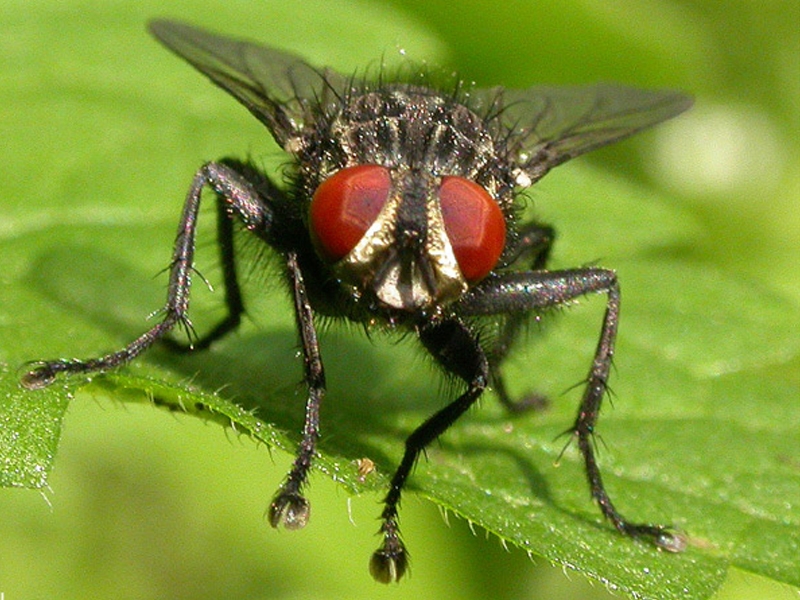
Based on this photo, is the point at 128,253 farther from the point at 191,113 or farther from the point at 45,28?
the point at 45,28

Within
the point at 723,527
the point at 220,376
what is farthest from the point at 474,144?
the point at 723,527

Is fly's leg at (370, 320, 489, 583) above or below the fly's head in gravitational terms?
below

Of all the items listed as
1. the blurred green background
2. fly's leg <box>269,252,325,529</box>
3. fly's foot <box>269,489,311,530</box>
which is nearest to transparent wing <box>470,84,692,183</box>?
fly's leg <box>269,252,325,529</box>

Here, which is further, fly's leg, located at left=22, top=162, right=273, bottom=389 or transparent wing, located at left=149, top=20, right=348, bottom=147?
transparent wing, located at left=149, top=20, right=348, bottom=147

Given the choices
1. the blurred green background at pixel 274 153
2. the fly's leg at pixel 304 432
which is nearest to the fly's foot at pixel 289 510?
the fly's leg at pixel 304 432

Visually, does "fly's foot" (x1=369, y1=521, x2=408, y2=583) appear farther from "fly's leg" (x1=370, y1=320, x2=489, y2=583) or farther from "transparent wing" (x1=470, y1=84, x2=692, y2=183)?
"transparent wing" (x1=470, y1=84, x2=692, y2=183)

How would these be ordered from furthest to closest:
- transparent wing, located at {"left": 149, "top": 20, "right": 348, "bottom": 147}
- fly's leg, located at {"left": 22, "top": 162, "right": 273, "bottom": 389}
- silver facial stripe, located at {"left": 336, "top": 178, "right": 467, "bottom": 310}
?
transparent wing, located at {"left": 149, "top": 20, "right": 348, "bottom": 147}
fly's leg, located at {"left": 22, "top": 162, "right": 273, "bottom": 389}
silver facial stripe, located at {"left": 336, "top": 178, "right": 467, "bottom": 310}
